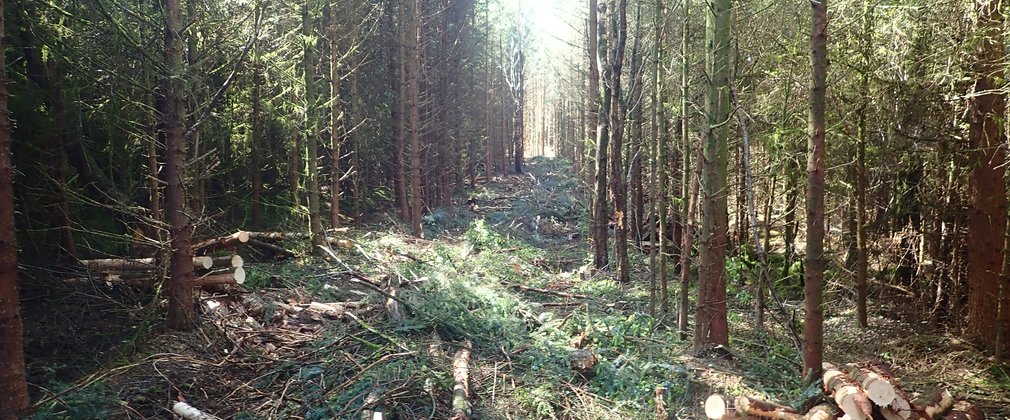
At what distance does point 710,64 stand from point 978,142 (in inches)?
149

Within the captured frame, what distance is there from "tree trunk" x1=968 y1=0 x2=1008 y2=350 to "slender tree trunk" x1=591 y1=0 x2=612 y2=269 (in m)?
6.42

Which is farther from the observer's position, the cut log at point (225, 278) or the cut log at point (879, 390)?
the cut log at point (225, 278)

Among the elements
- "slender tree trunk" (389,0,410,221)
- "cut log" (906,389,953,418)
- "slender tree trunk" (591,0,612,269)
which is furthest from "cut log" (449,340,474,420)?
"slender tree trunk" (389,0,410,221)

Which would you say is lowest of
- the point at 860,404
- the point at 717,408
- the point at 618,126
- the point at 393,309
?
the point at 717,408

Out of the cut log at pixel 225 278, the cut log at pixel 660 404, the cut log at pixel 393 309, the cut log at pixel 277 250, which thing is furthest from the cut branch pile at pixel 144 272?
the cut log at pixel 660 404

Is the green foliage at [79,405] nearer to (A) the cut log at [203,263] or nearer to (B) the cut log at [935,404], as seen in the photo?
(A) the cut log at [203,263]

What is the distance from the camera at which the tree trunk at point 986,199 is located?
7025 millimetres

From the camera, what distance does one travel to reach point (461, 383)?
5992 mm

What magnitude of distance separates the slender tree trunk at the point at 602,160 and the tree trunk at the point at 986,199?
642cm

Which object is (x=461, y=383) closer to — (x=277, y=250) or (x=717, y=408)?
(x=717, y=408)

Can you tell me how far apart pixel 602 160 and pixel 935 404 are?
830 cm

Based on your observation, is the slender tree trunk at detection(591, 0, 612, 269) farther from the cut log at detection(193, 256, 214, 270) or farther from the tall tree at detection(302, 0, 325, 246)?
the cut log at detection(193, 256, 214, 270)

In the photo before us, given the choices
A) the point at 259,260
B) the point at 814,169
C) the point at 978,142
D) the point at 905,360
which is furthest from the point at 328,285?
the point at 978,142

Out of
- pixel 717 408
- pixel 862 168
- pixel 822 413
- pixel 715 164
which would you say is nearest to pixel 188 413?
pixel 717 408
